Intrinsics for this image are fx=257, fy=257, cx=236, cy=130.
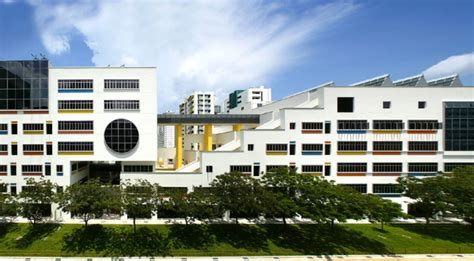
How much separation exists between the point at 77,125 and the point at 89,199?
1329 centimetres

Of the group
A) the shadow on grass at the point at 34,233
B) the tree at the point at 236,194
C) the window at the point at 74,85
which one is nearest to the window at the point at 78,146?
the window at the point at 74,85

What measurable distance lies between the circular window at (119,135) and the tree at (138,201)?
8.65 meters

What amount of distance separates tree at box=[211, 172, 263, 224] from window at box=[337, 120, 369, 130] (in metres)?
16.1

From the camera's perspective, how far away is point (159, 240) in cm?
2867

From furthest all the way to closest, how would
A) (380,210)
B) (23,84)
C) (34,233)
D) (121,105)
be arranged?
1. (121,105)
2. (23,84)
3. (34,233)
4. (380,210)

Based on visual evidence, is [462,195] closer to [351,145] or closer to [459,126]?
[459,126]

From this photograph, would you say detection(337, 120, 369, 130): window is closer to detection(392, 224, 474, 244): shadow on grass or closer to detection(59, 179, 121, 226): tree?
detection(392, 224, 474, 244): shadow on grass

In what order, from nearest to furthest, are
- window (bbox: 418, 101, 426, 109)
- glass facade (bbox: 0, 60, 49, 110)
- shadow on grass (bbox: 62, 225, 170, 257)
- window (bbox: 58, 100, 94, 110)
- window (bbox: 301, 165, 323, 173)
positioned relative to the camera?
shadow on grass (bbox: 62, 225, 170, 257) → glass facade (bbox: 0, 60, 49, 110) → window (bbox: 58, 100, 94, 110) → window (bbox: 301, 165, 323, 173) → window (bbox: 418, 101, 426, 109)

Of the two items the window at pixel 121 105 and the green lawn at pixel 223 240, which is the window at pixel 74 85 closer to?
the window at pixel 121 105

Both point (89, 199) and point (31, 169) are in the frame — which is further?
point (31, 169)

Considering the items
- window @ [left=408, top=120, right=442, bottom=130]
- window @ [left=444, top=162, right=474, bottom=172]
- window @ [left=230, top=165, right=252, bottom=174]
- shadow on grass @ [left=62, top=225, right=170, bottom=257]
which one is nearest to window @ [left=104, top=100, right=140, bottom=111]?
shadow on grass @ [left=62, top=225, right=170, bottom=257]

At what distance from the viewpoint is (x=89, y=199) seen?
28016 mm

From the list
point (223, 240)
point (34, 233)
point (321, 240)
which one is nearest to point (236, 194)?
point (223, 240)

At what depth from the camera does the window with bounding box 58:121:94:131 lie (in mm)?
36125
